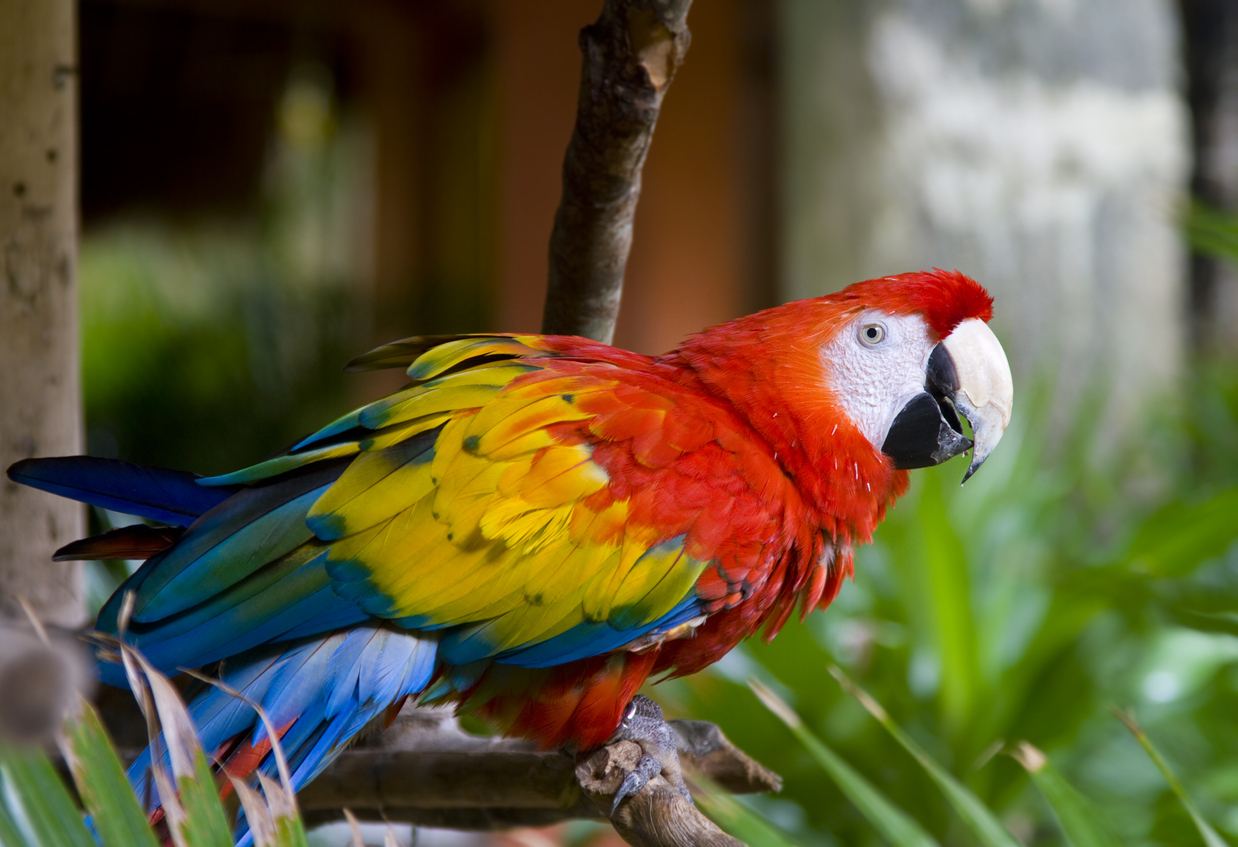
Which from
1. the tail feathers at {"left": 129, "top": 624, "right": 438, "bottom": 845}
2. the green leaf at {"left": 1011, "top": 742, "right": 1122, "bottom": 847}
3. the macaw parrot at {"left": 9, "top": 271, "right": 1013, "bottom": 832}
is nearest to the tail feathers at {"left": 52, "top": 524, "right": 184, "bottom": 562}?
the macaw parrot at {"left": 9, "top": 271, "right": 1013, "bottom": 832}

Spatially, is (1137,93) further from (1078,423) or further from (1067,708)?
(1067,708)

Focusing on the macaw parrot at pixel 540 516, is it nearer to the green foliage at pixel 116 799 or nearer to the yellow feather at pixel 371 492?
the yellow feather at pixel 371 492

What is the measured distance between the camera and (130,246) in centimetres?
294

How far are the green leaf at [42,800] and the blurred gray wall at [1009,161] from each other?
1.94 m

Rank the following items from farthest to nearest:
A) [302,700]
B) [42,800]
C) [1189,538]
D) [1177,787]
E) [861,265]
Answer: [861,265]
[1189,538]
[1177,787]
[302,700]
[42,800]

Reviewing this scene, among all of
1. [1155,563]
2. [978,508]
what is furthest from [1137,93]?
[1155,563]

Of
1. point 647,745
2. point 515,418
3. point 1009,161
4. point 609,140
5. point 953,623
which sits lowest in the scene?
point 953,623

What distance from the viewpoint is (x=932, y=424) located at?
72cm

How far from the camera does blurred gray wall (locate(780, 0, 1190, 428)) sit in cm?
207

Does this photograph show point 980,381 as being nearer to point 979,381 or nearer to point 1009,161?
point 979,381

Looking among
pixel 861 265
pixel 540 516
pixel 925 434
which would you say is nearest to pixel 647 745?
pixel 540 516

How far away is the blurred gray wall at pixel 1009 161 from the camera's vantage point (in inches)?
81.7

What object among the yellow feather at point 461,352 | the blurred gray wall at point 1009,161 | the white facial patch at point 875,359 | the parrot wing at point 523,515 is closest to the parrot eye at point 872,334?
the white facial patch at point 875,359

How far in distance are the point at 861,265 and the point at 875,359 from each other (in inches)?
57.9
